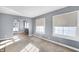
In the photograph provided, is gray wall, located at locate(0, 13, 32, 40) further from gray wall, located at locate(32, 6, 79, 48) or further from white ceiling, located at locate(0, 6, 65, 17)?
gray wall, located at locate(32, 6, 79, 48)

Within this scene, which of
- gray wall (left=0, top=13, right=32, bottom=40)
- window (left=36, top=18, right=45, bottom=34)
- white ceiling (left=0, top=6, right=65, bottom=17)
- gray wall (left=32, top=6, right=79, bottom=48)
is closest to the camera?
gray wall (left=32, top=6, right=79, bottom=48)

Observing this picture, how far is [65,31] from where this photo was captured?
143 inches

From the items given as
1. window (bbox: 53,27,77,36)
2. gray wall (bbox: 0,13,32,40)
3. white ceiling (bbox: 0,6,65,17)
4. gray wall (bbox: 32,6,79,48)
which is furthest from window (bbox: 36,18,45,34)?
gray wall (bbox: 0,13,32,40)

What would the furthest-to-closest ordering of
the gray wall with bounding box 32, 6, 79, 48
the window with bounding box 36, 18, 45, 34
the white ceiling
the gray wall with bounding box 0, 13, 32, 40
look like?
1. the window with bounding box 36, 18, 45, 34
2. the gray wall with bounding box 0, 13, 32, 40
3. the white ceiling
4. the gray wall with bounding box 32, 6, 79, 48

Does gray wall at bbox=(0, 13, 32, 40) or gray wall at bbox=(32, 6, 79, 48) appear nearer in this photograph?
gray wall at bbox=(32, 6, 79, 48)

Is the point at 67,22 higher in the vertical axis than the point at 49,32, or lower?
higher

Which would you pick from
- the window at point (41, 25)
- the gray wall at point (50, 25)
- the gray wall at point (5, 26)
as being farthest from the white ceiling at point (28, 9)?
the window at point (41, 25)

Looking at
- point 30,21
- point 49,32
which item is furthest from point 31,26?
point 49,32

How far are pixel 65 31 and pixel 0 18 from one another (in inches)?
176

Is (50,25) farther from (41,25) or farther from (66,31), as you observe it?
(41,25)

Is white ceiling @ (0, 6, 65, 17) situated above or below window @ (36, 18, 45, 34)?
above

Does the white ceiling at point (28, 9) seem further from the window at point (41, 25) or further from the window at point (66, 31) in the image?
the window at point (41, 25)

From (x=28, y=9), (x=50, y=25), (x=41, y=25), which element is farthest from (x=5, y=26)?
(x=50, y=25)
